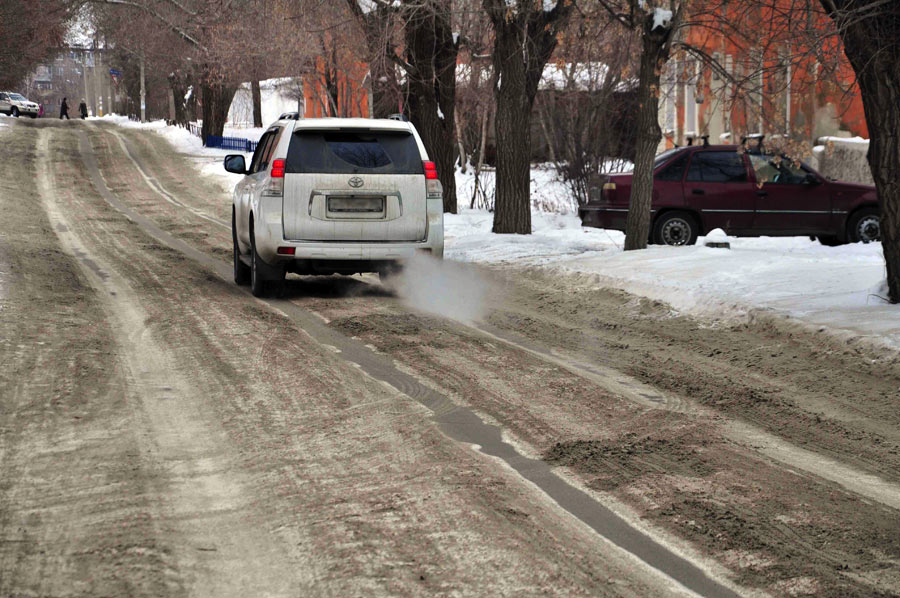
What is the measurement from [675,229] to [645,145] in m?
3.05

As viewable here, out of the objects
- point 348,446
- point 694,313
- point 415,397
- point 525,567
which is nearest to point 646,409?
point 415,397

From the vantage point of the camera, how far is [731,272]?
38.7 feet

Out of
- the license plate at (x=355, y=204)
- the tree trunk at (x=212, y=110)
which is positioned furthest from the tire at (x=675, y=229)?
the tree trunk at (x=212, y=110)

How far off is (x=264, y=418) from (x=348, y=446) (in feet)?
2.61

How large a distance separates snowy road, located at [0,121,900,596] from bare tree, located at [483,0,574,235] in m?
7.34

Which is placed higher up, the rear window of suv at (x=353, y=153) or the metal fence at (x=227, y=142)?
the metal fence at (x=227, y=142)

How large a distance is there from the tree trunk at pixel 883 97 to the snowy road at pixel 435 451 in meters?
1.39

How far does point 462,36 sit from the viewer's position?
20969 mm

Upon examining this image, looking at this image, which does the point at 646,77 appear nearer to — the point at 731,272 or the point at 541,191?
the point at 731,272

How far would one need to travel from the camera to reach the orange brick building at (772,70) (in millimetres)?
10180

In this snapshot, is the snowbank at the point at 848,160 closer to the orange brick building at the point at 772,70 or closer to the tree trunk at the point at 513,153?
the orange brick building at the point at 772,70

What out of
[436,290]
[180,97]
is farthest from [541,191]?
[180,97]

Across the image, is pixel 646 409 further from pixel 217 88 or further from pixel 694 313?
pixel 217 88

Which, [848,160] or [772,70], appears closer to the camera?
[772,70]
